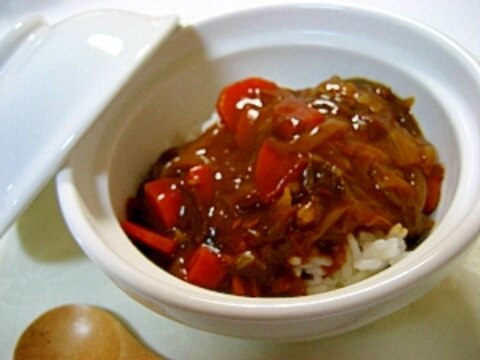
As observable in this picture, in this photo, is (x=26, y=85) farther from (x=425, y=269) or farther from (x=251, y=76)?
(x=425, y=269)

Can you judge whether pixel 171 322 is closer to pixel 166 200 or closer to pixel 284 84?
pixel 166 200

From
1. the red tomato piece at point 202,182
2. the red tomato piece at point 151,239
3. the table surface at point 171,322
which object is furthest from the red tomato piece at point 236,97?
the table surface at point 171,322

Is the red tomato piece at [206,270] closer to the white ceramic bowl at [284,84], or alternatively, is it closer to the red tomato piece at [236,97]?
the white ceramic bowl at [284,84]

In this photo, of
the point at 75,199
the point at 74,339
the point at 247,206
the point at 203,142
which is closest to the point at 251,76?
the point at 203,142

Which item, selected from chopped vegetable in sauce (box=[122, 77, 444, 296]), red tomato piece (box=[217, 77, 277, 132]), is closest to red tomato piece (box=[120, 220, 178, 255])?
chopped vegetable in sauce (box=[122, 77, 444, 296])

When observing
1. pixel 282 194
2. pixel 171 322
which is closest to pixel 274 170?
pixel 282 194

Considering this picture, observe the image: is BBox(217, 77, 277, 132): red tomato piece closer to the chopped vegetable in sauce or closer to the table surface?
the chopped vegetable in sauce
